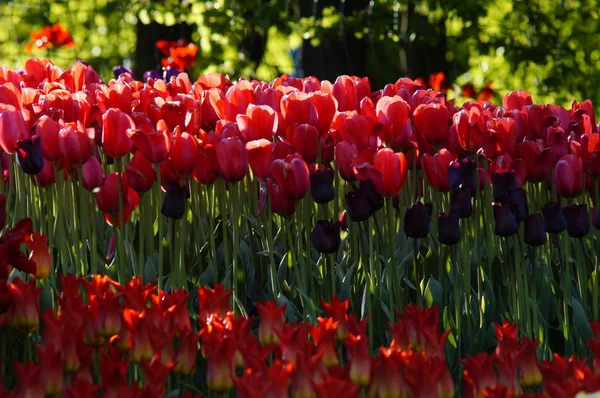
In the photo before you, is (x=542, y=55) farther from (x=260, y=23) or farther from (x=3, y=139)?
(x=3, y=139)

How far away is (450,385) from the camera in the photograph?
1630mm

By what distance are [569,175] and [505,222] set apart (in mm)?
312

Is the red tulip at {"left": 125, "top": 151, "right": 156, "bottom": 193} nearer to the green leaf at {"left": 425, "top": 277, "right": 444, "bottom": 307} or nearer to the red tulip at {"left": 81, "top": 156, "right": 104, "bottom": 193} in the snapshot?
the red tulip at {"left": 81, "top": 156, "right": 104, "bottom": 193}

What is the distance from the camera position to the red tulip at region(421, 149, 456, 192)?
2654mm

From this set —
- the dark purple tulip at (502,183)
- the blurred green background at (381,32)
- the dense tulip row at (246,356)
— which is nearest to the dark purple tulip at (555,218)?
the dark purple tulip at (502,183)

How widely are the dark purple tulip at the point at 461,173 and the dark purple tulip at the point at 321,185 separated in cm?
32

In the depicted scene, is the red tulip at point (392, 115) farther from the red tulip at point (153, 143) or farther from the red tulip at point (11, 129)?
the red tulip at point (11, 129)

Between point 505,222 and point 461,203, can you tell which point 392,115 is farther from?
point 505,222

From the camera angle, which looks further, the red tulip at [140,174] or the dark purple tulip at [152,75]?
the dark purple tulip at [152,75]

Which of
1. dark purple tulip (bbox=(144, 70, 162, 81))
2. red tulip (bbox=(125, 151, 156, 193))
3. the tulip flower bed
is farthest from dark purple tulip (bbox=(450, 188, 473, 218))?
dark purple tulip (bbox=(144, 70, 162, 81))

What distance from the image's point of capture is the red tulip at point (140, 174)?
8.34 feet

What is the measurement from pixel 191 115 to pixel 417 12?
5.25 meters

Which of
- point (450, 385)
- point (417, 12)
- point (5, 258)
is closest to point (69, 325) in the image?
point (5, 258)

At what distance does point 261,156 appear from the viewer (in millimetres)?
2537
